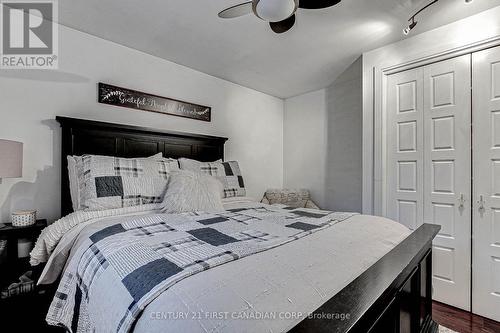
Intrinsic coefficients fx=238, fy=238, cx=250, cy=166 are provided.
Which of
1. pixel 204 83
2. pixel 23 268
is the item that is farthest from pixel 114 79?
pixel 23 268

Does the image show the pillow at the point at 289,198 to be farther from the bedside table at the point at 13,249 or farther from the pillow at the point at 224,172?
the bedside table at the point at 13,249

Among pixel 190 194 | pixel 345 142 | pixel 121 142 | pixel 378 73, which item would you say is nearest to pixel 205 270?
pixel 190 194

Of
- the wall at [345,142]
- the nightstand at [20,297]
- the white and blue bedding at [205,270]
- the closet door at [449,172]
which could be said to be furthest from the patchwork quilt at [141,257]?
the wall at [345,142]

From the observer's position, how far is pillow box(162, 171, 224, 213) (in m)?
1.84

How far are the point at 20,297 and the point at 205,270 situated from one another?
1587 mm

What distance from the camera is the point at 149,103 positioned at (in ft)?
8.57

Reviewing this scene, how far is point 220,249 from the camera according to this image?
993mm

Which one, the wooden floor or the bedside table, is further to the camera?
the wooden floor

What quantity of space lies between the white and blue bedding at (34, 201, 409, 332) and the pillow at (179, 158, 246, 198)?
96 cm

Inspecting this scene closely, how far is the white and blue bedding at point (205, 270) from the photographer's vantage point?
0.63 meters

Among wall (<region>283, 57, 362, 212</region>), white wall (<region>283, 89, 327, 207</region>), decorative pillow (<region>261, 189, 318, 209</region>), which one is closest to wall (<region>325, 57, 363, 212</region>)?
wall (<region>283, 57, 362, 212</region>)

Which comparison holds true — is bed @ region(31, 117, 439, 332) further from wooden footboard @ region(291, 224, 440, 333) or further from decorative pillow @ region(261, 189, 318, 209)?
decorative pillow @ region(261, 189, 318, 209)

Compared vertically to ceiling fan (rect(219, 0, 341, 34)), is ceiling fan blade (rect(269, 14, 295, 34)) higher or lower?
higher
